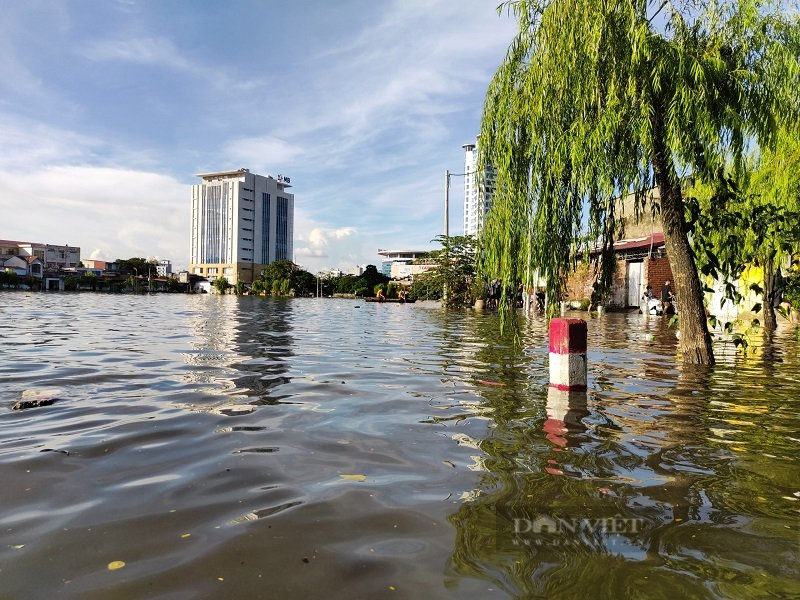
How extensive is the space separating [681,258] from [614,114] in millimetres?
2515

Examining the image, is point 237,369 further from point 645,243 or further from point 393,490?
point 645,243

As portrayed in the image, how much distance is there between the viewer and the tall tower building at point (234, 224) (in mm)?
151125

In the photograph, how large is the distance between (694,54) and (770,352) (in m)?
6.94

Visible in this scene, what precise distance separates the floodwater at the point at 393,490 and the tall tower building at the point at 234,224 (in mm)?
151256

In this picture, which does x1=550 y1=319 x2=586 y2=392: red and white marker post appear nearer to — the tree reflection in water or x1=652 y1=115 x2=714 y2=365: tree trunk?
the tree reflection in water

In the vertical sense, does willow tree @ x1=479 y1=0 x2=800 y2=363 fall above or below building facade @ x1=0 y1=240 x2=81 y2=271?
below

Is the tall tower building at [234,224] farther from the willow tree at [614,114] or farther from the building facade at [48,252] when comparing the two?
the willow tree at [614,114]

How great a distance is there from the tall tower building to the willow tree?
491ft

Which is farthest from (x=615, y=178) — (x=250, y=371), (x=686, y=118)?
(x=250, y=371)

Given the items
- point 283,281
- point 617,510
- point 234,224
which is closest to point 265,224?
point 234,224

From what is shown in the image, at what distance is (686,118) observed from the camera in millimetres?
6238

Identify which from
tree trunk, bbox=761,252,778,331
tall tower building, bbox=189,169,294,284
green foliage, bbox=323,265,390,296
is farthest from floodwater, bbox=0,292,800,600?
tall tower building, bbox=189,169,294,284

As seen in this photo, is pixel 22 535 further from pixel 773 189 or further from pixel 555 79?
A: pixel 773 189

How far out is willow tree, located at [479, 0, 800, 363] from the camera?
21.0ft
